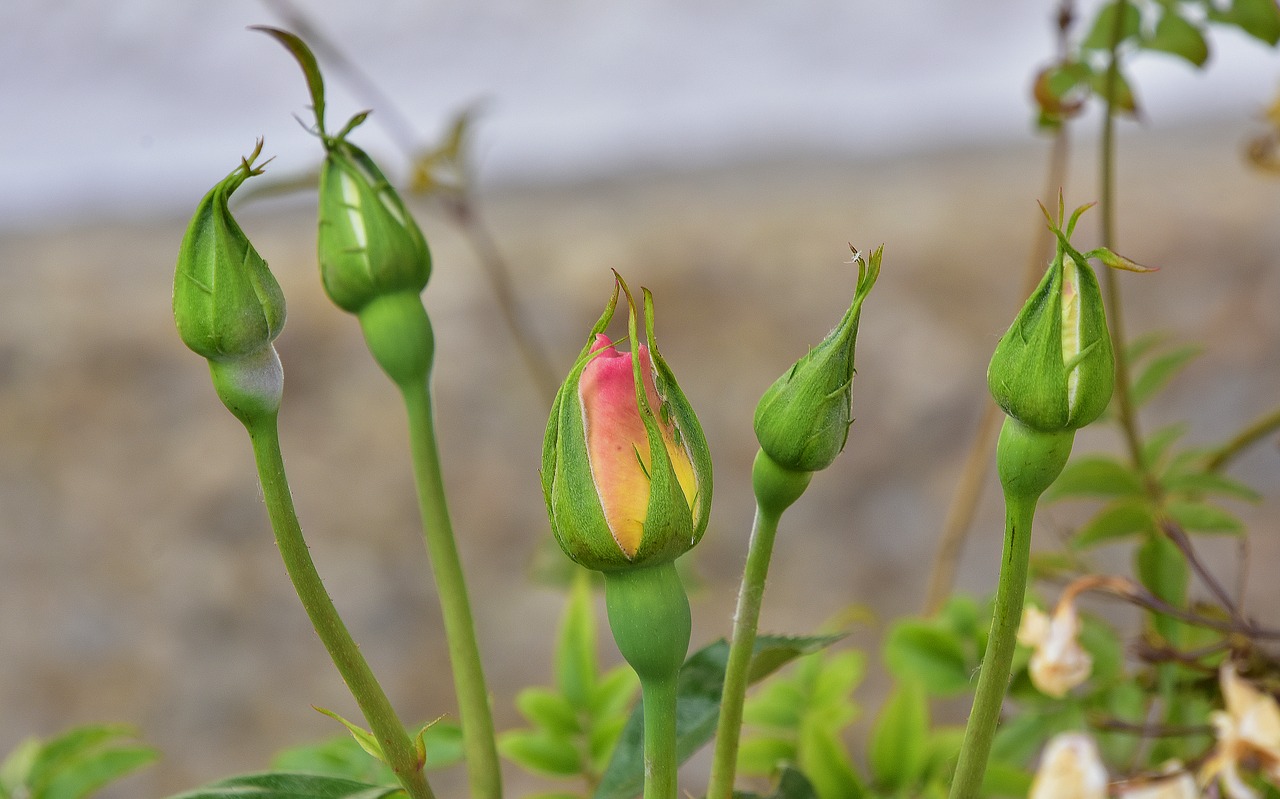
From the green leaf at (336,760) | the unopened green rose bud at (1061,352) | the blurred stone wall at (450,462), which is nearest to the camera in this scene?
the unopened green rose bud at (1061,352)

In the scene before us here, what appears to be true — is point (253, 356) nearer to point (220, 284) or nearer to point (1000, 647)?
point (220, 284)

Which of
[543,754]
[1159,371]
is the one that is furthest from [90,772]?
[1159,371]

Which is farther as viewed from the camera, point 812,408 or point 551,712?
point 551,712

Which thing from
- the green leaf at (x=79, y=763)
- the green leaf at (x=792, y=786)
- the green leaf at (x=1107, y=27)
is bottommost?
the green leaf at (x=792, y=786)

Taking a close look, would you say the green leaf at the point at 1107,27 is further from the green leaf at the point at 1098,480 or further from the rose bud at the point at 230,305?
the rose bud at the point at 230,305

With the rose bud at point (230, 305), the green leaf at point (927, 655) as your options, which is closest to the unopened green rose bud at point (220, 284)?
the rose bud at point (230, 305)

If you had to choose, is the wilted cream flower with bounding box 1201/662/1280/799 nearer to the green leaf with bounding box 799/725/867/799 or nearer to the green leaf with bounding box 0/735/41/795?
the green leaf with bounding box 799/725/867/799
